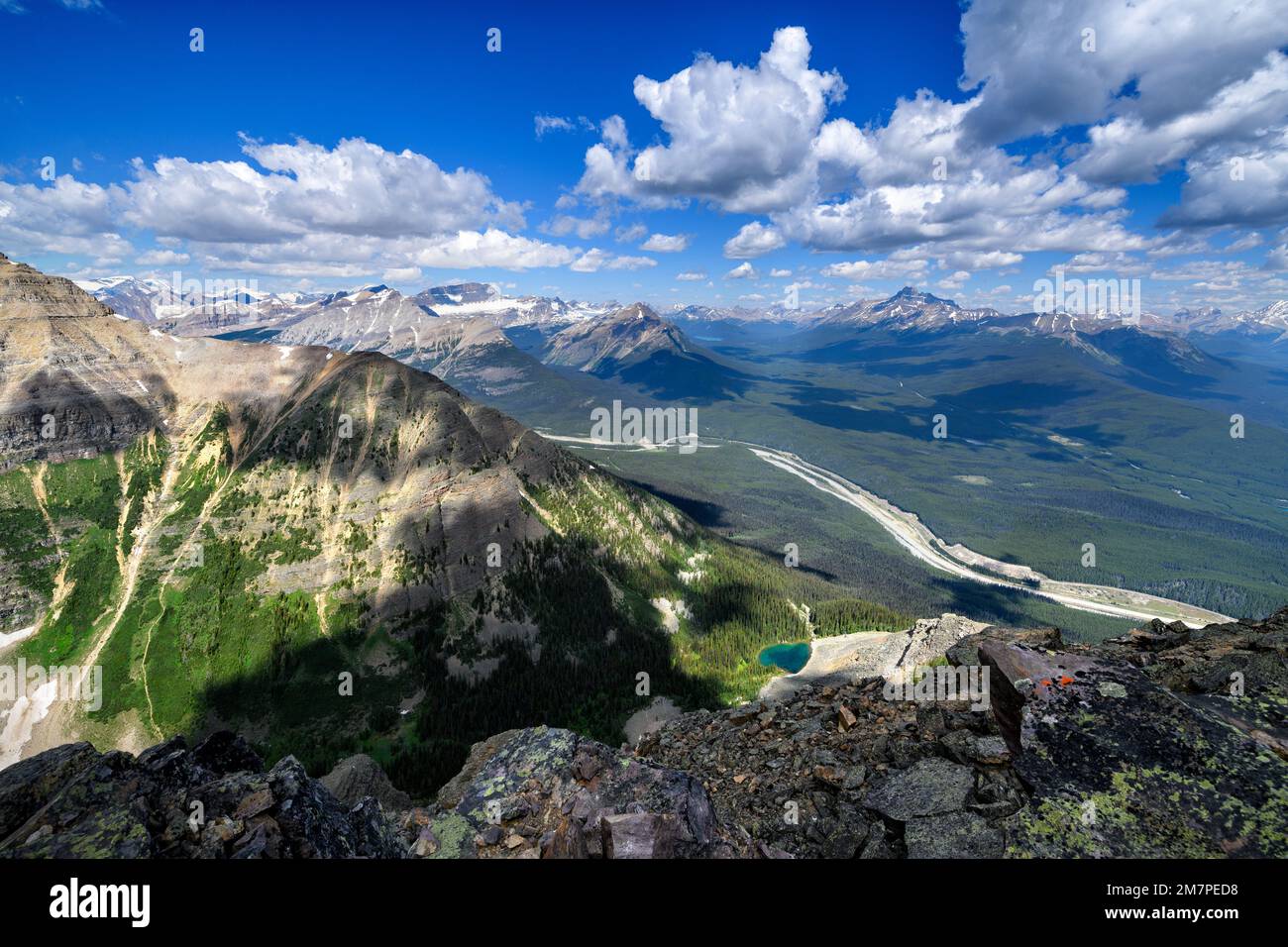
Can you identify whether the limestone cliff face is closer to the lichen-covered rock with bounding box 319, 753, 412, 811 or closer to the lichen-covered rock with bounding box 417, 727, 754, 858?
the lichen-covered rock with bounding box 319, 753, 412, 811

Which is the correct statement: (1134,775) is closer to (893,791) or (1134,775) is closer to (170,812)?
(893,791)

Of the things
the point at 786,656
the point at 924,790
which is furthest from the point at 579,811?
the point at 786,656

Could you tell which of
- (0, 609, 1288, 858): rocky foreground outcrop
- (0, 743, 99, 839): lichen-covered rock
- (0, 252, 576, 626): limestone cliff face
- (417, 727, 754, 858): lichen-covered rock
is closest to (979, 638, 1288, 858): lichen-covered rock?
(0, 609, 1288, 858): rocky foreground outcrop

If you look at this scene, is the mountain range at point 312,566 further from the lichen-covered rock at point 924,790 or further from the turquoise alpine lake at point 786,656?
the lichen-covered rock at point 924,790

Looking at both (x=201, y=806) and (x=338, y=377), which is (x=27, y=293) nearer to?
(x=338, y=377)
